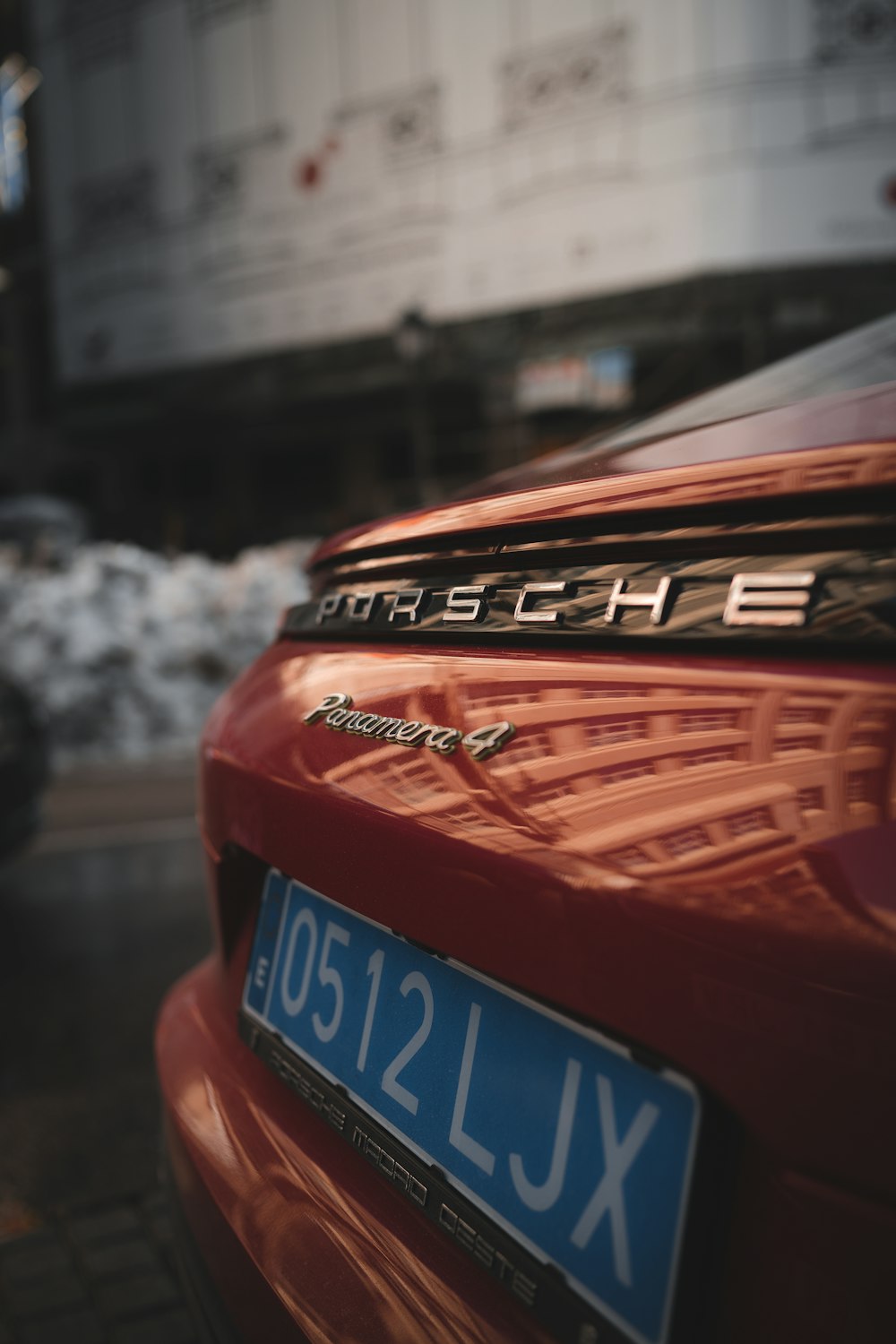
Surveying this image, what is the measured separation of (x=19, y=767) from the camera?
140 inches

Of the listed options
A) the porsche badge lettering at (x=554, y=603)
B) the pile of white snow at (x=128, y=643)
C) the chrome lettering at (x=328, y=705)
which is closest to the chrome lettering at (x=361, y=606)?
the porsche badge lettering at (x=554, y=603)

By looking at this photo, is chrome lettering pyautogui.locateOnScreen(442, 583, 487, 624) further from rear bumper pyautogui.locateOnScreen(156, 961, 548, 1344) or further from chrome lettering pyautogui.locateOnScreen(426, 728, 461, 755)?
rear bumper pyautogui.locateOnScreen(156, 961, 548, 1344)

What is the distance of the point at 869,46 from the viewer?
55.9 ft

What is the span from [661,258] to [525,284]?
2556mm

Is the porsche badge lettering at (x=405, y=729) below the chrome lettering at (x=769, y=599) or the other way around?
below

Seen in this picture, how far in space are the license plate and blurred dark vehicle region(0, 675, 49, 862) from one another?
262 cm

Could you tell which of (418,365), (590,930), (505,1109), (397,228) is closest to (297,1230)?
(505,1109)

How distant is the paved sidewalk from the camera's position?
169 centimetres

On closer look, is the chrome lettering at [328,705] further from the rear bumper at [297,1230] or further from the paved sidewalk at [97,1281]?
the paved sidewalk at [97,1281]

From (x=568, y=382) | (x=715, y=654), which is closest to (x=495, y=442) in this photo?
(x=568, y=382)

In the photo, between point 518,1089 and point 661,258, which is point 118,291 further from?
point 518,1089

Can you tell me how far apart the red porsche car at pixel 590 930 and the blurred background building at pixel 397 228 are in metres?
12.9

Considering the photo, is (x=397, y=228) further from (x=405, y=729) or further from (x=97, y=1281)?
(x=405, y=729)

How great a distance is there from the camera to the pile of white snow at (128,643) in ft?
22.6
